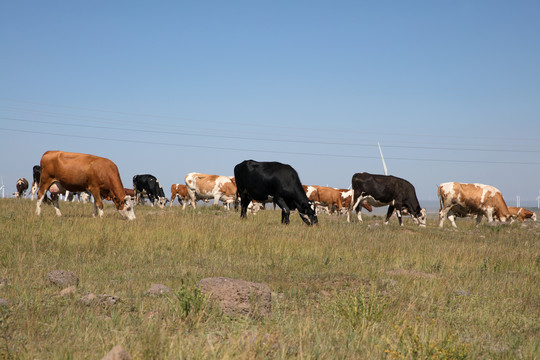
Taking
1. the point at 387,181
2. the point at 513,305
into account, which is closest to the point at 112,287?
the point at 513,305

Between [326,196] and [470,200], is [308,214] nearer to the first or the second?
[470,200]

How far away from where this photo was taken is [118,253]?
912 centimetres

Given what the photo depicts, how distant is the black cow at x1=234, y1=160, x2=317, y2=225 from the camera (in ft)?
54.4

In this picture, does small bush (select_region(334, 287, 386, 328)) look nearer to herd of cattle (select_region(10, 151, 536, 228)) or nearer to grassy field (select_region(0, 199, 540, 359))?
grassy field (select_region(0, 199, 540, 359))

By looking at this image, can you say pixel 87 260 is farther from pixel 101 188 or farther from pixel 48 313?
pixel 101 188

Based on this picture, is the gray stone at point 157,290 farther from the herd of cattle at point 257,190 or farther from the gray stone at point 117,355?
the herd of cattle at point 257,190

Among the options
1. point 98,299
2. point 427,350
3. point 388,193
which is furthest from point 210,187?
point 427,350

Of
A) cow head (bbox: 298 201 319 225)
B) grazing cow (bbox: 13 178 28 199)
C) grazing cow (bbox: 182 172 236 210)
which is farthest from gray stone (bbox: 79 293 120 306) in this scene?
grazing cow (bbox: 13 178 28 199)

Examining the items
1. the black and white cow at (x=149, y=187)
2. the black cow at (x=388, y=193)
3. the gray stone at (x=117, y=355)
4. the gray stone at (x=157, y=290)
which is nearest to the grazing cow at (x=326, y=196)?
the black and white cow at (x=149, y=187)

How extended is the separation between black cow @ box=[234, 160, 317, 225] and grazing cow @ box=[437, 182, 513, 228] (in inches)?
401

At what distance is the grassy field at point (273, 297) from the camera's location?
431cm

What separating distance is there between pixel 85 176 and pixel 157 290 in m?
10.3

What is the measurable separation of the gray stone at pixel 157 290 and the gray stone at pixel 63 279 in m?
1.08

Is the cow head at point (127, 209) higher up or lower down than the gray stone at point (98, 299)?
higher up
